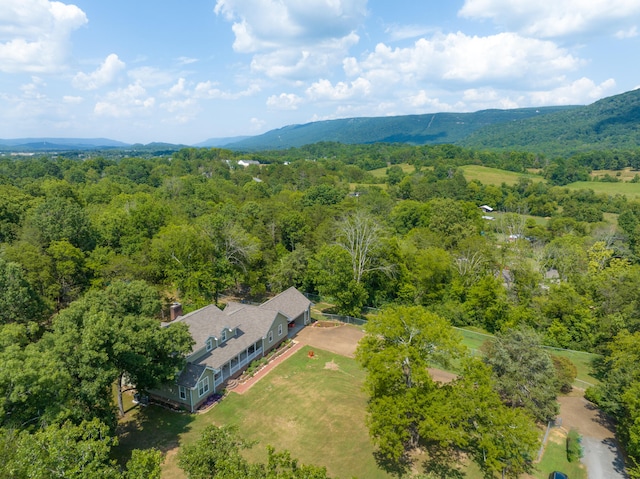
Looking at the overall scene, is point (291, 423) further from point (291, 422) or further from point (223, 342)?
point (223, 342)

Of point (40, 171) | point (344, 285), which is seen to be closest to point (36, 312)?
point (344, 285)

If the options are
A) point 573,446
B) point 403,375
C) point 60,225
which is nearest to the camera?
point 403,375

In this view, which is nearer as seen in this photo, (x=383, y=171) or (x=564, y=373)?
(x=564, y=373)

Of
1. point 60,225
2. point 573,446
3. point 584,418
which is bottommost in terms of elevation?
point 584,418

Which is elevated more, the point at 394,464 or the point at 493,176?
the point at 493,176

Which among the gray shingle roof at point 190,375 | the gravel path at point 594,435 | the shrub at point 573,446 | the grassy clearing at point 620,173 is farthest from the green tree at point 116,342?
the grassy clearing at point 620,173

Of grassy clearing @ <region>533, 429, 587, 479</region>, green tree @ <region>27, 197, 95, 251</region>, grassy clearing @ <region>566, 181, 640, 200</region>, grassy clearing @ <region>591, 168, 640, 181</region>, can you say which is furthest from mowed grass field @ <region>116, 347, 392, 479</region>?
grassy clearing @ <region>591, 168, 640, 181</region>

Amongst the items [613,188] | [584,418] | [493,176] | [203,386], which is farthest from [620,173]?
[203,386]
